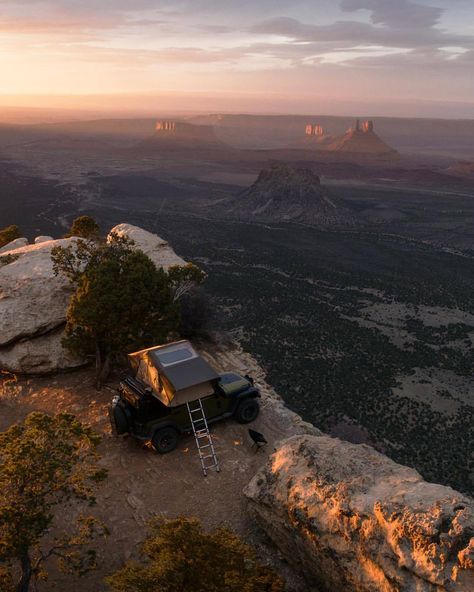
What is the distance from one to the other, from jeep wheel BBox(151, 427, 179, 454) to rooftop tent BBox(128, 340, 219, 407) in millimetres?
1063

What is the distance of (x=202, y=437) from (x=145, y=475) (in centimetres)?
226

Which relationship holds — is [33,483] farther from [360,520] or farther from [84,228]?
[84,228]

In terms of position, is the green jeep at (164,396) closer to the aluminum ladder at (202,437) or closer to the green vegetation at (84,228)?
the aluminum ladder at (202,437)

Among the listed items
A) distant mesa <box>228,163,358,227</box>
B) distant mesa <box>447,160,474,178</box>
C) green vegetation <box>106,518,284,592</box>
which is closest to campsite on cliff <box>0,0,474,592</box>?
green vegetation <box>106,518,284,592</box>

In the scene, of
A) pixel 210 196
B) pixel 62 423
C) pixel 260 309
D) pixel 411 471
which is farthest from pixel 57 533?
pixel 210 196

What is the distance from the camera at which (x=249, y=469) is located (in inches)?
540

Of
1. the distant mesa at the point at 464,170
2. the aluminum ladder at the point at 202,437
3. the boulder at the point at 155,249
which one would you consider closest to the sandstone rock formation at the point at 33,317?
the boulder at the point at 155,249

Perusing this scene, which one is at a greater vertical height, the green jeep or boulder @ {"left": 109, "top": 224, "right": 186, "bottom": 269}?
boulder @ {"left": 109, "top": 224, "right": 186, "bottom": 269}

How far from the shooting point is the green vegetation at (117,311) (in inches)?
668

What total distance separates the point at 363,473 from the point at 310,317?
92.0ft

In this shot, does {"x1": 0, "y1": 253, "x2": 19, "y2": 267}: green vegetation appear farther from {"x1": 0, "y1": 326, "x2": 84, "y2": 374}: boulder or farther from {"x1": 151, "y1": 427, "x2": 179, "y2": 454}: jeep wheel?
{"x1": 151, "y1": 427, "x2": 179, "y2": 454}: jeep wheel

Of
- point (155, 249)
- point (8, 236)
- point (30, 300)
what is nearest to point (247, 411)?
point (30, 300)

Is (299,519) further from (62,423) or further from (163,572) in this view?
(62,423)

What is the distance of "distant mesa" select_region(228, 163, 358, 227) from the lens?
90.2m
